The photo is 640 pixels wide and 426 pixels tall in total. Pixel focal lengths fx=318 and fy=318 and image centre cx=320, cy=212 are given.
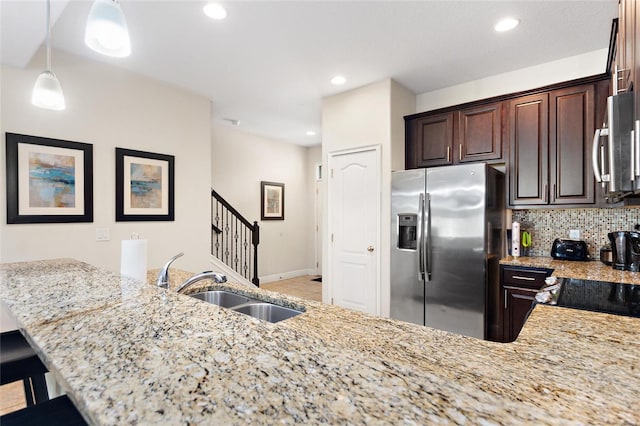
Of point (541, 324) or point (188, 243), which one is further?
point (188, 243)

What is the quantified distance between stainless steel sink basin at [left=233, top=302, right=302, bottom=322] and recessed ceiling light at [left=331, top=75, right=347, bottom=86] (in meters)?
2.67

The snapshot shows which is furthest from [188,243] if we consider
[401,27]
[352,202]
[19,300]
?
[401,27]

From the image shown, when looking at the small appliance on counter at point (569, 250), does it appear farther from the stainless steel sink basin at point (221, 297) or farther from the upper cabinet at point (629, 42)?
the stainless steel sink basin at point (221, 297)

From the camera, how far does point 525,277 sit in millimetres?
2602

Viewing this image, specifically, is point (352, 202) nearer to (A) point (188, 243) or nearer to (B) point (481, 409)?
(A) point (188, 243)

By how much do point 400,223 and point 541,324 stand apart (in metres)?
2.06

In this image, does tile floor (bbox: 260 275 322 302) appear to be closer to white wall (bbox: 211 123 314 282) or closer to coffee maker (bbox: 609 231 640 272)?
white wall (bbox: 211 123 314 282)

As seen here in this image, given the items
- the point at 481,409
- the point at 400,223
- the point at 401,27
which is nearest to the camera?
the point at 481,409

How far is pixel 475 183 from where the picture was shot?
2.72 meters

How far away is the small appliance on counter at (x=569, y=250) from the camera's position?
109 inches

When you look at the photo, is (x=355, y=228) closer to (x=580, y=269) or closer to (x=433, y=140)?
(x=433, y=140)

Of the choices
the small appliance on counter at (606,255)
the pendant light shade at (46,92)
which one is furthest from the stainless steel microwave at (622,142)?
the pendant light shade at (46,92)

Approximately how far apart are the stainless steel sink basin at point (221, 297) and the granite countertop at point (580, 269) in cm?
212

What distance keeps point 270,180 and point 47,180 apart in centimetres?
375
